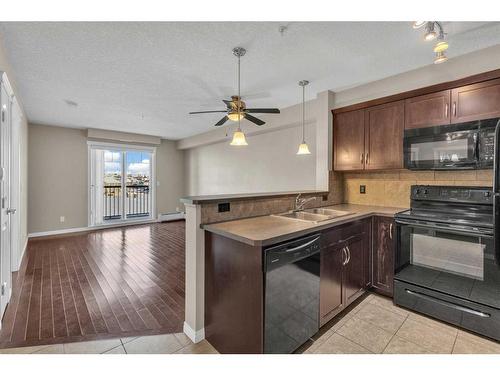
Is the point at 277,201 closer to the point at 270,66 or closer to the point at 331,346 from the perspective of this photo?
the point at 331,346

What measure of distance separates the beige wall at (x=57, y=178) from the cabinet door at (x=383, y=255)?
6.42m

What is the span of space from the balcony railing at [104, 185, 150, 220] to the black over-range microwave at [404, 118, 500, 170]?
6.63 meters

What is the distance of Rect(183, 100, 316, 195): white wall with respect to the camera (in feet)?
13.6

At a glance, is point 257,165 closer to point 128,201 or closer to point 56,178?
point 128,201

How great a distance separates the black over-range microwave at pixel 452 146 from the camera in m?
2.16

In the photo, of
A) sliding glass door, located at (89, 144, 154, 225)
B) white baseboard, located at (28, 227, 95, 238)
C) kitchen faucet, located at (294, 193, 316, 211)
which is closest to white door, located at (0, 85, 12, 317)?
kitchen faucet, located at (294, 193, 316, 211)

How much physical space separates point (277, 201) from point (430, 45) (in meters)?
2.04

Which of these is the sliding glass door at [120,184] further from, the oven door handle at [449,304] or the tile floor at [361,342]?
the oven door handle at [449,304]

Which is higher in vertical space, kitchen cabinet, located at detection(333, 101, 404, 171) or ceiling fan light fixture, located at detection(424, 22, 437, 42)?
ceiling fan light fixture, located at detection(424, 22, 437, 42)

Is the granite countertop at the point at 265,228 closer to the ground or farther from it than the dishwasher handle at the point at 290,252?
farther from it

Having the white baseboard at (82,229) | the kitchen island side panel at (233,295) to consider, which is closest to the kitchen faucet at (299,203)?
the kitchen island side panel at (233,295)

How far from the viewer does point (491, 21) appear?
1863 mm

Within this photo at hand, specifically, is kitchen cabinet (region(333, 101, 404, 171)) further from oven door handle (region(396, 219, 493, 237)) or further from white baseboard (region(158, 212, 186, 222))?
white baseboard (region(158, 212, 186, 222))
